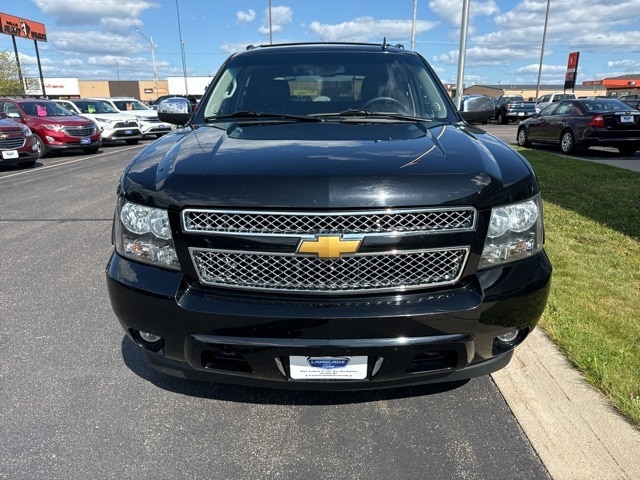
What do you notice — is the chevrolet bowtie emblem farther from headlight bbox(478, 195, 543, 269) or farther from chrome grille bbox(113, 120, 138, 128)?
chrome grille bbox(113, 120, 138, 128)

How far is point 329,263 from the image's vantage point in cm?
201

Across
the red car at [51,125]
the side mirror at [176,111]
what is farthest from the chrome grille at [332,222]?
the red car at [51,125]

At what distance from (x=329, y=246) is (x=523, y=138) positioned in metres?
15.5

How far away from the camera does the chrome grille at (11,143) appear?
11.5m

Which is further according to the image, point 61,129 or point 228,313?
point 61,129

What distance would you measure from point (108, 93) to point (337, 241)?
3842 inches

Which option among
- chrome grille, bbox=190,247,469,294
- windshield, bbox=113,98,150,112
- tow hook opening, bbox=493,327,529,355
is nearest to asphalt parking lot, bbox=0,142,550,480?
tow hook opening, bbox=493,327,529,355

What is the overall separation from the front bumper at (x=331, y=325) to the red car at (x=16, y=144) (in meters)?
11.6

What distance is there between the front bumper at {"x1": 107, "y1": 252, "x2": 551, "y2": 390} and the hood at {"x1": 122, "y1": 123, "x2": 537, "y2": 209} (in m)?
0.37

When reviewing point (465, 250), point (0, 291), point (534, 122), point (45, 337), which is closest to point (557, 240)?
point (465, 250)

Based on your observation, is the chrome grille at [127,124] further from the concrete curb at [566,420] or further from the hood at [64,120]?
the concrete curb at [566,420]

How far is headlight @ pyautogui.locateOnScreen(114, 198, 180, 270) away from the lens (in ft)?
6.95

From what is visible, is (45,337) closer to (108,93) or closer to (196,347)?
(196,347)

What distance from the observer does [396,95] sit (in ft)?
11.2
